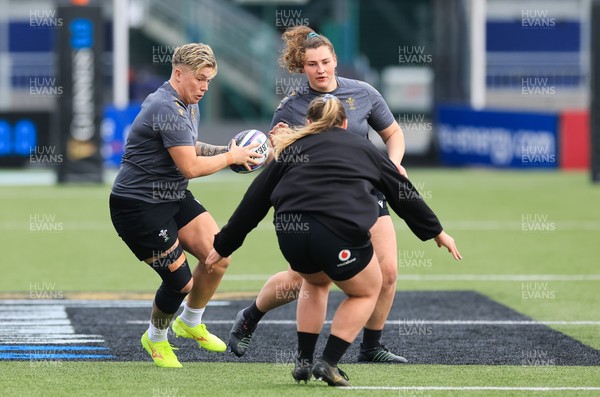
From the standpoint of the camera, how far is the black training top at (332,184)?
7.20 meters

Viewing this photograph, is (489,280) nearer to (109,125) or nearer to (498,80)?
(109,125)

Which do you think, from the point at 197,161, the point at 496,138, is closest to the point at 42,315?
the point at 197,161

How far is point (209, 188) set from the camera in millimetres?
25047

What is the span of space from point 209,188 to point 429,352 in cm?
1646

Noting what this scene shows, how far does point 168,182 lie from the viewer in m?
8.34

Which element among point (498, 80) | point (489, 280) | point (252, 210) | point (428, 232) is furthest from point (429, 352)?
point (498, 80)

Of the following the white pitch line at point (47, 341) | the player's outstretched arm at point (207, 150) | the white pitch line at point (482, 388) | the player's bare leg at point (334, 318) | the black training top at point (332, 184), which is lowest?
the white pitch line at point (47, 341)

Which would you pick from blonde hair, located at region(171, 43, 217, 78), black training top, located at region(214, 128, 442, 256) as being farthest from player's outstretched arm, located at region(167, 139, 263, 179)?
black training top, located at region(214, 128, 442, 256)

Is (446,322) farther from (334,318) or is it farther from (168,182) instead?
(334,318)

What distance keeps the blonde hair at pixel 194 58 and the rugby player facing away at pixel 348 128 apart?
52 cm

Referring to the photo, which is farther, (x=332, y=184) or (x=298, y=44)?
(x=298, y=44)

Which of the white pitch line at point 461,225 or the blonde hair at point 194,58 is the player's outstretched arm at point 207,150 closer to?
the blonde hair at point 194,58

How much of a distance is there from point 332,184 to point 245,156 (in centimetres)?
114

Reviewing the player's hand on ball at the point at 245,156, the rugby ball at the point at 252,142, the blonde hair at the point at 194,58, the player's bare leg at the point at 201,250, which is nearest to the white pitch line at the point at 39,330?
the player's bare leg at the point at 201,250
